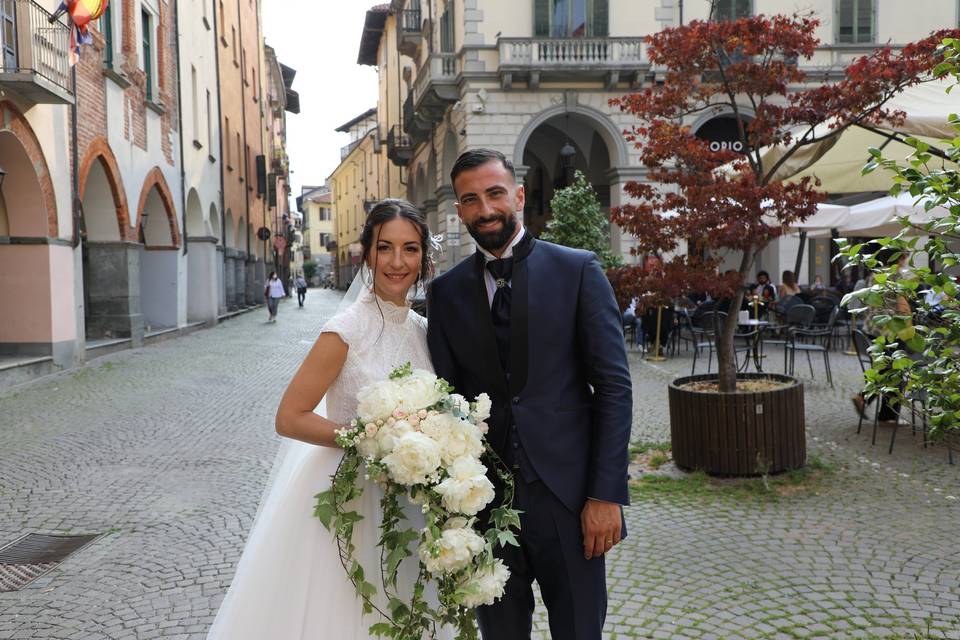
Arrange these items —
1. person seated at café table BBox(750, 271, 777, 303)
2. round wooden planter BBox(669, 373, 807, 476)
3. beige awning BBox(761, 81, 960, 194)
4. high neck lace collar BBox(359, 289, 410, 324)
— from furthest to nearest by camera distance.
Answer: person seated at café table BBox(750, 271, 777, 303) → beige awning BBox(761, 81, 960, 194) → round wooden planter BBox(669, 373, 807, 476) → high neck lace collar BBox(359, 289, 410, 324)

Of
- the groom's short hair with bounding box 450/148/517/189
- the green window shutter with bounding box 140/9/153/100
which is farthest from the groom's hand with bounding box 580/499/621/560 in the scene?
the green window shutter with bounding box 140/9/153/100

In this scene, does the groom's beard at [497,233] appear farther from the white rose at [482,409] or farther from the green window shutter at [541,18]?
the green window shutter at [541,18]

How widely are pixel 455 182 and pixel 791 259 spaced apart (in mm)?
23694

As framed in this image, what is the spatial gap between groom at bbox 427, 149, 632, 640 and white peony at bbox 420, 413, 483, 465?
307 millimetres

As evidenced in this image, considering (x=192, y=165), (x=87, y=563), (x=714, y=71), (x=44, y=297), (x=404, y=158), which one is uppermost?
(x=404, y=158)

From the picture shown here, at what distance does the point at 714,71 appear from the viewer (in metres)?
7.28

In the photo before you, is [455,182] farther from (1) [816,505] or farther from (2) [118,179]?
(2) [118,179]

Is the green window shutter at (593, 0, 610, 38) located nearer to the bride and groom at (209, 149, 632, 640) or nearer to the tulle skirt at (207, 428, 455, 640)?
the bride and groom at (209, 149, 632, 640)

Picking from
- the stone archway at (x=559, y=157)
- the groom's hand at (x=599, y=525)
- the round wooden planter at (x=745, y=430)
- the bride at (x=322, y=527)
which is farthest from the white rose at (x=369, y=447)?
the stone archway at (x=559, y=157)

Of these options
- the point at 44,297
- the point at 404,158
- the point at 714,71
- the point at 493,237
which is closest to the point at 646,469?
the point at 714,71

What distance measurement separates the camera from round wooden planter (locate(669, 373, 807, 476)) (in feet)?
20.0

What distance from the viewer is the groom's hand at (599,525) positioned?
7.98 ft

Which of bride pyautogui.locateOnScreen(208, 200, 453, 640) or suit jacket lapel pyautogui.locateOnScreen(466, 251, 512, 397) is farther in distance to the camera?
bride pyautogui.locateOnScreen(208, 200, 453, 640)

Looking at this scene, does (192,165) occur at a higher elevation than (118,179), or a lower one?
higher
